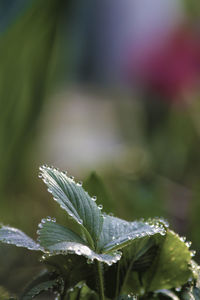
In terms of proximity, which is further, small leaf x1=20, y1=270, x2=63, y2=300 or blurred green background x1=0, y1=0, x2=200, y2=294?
blurred green background x1=0, y1=0, x2=200, y2=294

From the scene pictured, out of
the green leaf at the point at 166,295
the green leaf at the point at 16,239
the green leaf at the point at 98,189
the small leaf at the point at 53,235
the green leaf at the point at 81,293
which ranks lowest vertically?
the green leaf at the point at 81,293

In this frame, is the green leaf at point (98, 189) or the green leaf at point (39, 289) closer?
the green leaf at point (39, 289)

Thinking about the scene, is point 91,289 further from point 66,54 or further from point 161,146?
point 66,54

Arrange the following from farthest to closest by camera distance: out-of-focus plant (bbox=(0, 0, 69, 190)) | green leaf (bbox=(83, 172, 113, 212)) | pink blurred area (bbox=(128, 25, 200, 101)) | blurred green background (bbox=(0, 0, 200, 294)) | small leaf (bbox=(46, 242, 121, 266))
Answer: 1. pink blurred area (bbox=(128, 25, 200, 101))
2. out-of-focus plant (bbox=(0, 0, 69, 190))
3. blurred green background (bbox=(0, 0, 200, 294))
4. green leaf (bbox=(83, 172, 113, 212))
5. small leaf (bbox=(46, 242, 121, 266))

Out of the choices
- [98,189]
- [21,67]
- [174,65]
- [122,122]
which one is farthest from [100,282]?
[122,122]

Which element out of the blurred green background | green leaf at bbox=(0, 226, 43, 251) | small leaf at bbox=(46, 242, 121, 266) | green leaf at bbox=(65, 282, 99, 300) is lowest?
green leaf at bbox=(65, 282, 99, 300)

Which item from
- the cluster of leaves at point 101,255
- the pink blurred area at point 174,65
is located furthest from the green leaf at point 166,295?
the pink blurred area at point 174,65

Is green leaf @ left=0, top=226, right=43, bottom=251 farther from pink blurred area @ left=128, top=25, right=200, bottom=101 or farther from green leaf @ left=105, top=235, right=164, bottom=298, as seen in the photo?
pink blurred area @ left=128, top=25, right=200, bottom=101

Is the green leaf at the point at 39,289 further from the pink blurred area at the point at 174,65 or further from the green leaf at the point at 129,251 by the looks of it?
the pink blurred area at the point at 174,65

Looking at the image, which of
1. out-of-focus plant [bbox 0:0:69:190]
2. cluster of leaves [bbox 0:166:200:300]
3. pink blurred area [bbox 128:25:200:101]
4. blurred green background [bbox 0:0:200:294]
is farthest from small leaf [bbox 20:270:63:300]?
pink blurred area [bbox 128:25:200:101]
